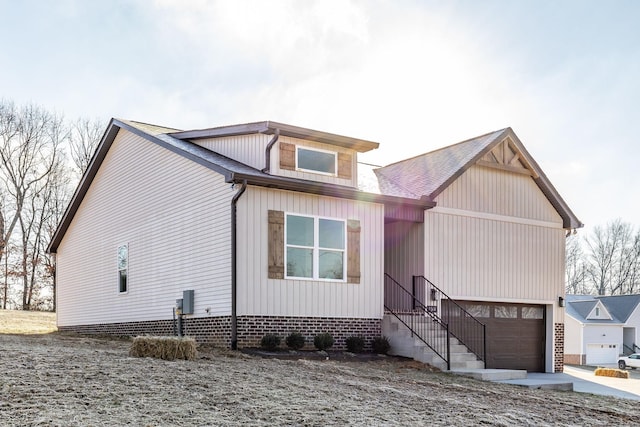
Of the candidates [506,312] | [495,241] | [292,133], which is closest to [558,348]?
[506,312]

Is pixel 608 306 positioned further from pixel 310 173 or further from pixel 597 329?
pixel 310 173

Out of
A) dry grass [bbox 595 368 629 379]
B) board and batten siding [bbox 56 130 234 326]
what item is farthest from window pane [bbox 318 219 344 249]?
dry grass [bbox 595 368 629 379]

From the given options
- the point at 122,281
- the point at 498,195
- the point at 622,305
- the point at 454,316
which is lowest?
the point at 622,305

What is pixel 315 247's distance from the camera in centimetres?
1519

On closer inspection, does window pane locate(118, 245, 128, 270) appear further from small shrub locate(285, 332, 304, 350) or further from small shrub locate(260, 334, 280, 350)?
small shrub locate(285, 332, 304, 350)

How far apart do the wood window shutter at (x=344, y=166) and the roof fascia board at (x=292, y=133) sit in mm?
245

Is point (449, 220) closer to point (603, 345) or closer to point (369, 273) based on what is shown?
point (369, 273)

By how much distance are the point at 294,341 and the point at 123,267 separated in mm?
6813

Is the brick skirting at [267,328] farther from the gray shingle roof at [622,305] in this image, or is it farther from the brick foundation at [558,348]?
the gray shingle roof at [622,305]

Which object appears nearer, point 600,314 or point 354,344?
point 354,344

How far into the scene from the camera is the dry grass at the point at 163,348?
1111 cm

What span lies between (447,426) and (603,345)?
40.4 meters

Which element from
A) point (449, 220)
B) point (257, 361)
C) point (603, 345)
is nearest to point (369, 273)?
point (449, 220)

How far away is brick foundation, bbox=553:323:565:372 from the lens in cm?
1952
